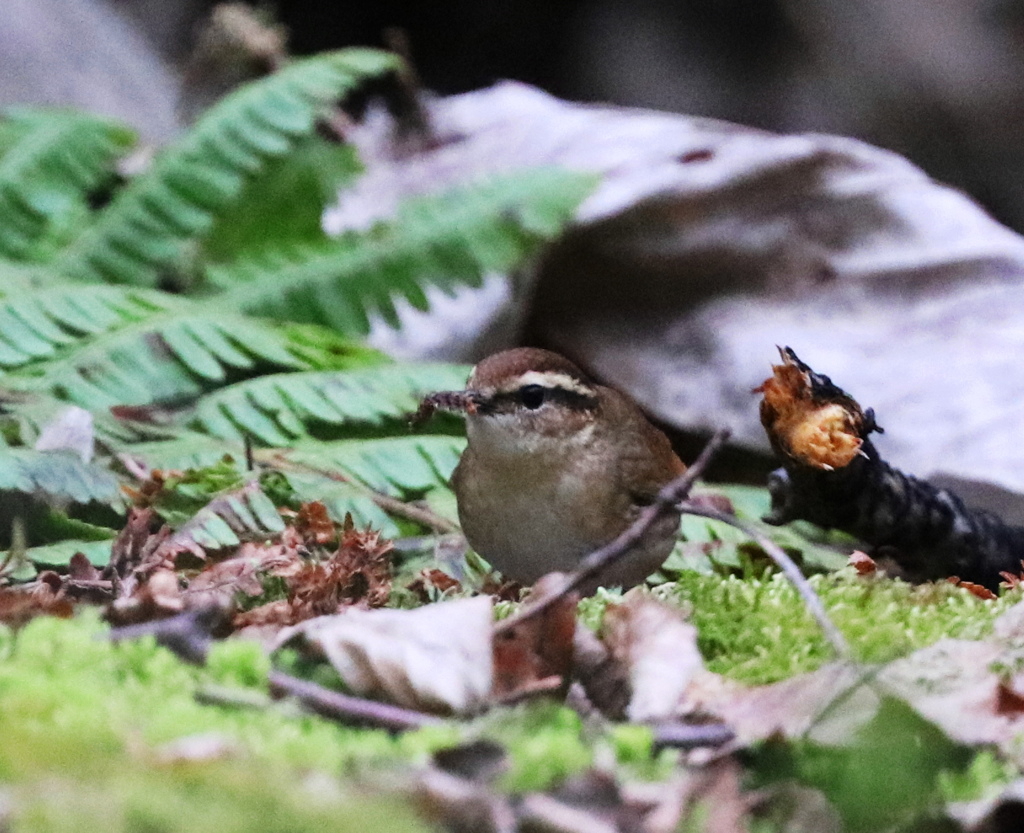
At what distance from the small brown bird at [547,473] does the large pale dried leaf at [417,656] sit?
0.81m

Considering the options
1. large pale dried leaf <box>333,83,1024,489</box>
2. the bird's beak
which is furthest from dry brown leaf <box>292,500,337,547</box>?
large pale dried leaf <box>333,83,1024,489</box>

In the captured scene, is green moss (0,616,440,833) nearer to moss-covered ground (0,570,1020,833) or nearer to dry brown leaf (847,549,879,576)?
moss-covered ground (0,570,1020,833)

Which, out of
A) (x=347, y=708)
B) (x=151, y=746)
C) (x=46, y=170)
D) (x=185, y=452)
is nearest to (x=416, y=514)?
(x=185, y=452)

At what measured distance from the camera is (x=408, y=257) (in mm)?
4484

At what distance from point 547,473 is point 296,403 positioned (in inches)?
45.4

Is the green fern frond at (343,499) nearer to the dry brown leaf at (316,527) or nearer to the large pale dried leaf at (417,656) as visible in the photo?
the dry brown leaf at (316,527)

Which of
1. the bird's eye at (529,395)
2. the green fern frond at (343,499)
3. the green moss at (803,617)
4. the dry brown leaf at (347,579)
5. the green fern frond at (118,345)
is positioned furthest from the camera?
the green fern frond at (118,345)

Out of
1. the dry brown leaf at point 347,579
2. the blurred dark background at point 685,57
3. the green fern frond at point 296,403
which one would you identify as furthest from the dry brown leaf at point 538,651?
the blurred dark background at point 685,57

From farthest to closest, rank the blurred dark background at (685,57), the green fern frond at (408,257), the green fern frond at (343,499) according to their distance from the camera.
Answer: the blurred dark background at (685,57), the green fern frond at (408,257), the green fern frond at (343,499)

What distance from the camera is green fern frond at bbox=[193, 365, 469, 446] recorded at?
3.40 m

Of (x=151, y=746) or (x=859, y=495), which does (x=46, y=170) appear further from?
(x=151, y=746)

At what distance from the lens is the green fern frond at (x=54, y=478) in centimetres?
264

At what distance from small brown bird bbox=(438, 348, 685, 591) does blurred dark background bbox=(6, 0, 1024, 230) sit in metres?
4.81

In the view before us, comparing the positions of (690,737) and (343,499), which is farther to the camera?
(343,499)
